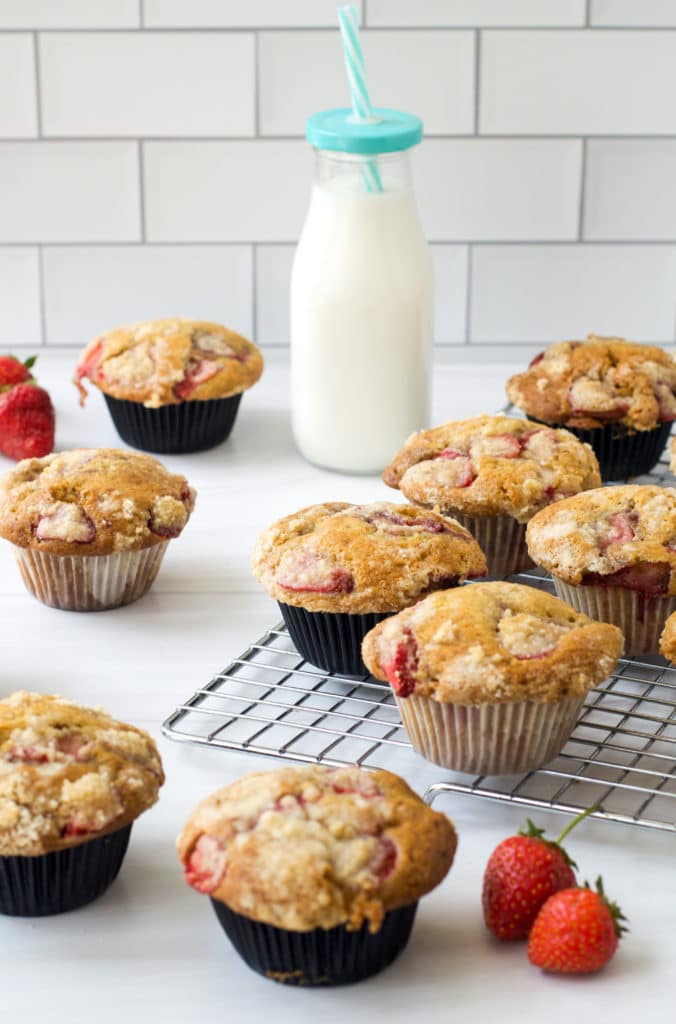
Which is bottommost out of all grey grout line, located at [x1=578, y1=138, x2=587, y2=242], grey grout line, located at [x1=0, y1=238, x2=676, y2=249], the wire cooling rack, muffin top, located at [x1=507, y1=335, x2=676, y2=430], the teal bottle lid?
the wire cooling rack

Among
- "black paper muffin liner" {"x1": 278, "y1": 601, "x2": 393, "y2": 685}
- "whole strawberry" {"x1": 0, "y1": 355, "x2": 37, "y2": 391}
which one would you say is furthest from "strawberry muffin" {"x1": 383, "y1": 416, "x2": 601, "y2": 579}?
"whole strawberry" {"x1": 0, "y1": 355, "x2": 37, "y2": 391}

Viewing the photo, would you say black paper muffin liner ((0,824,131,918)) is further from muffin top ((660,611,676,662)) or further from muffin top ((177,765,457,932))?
muffin top ((660,611,676,662))

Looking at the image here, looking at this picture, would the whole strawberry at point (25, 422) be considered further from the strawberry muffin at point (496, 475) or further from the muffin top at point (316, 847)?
the muffin top at point (316, 847)

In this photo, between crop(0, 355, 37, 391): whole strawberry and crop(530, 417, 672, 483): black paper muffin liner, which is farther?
crop(0, 355, 37, 391): whole strawberry

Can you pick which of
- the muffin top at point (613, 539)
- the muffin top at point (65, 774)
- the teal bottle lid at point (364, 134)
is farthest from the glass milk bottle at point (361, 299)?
the muffin top at point (65, 774)

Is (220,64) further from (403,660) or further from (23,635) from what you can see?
(403,660)

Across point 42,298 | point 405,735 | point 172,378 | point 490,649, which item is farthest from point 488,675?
point 42,298

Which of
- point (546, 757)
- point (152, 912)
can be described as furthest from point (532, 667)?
point (152, 912)

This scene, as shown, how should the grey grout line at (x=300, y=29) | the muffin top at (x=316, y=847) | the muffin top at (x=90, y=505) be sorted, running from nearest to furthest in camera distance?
the muffin top at (x=316, y=847) → the muffin top at (x=90, y=505) → the grey grout line at (x=300, y=29)
